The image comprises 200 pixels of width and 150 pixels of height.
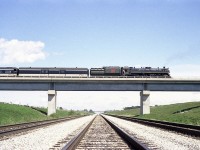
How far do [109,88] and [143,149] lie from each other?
2288 inches

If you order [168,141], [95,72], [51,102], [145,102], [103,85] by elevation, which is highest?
[95,72]

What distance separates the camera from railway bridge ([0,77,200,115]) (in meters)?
67.6

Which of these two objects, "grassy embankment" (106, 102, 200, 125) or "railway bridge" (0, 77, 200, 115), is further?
"railway bridge" (0, 77, 200, 115)

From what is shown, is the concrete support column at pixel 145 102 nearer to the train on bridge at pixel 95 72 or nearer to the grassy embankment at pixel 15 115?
the train on bridge at pixel 95 72

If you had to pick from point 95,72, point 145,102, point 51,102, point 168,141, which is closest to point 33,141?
point 168,141

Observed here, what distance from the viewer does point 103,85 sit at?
6912 centimetres

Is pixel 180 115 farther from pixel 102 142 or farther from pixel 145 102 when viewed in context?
pixel 102 142

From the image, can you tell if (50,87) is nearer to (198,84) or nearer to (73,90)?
(73,90)

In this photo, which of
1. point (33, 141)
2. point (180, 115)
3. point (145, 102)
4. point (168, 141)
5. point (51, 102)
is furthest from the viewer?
point (145, 102)

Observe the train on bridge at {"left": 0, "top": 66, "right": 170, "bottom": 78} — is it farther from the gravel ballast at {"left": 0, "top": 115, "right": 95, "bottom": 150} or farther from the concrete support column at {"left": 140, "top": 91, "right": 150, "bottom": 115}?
the gravel ballast at {"left": 0, "top": 115, "right": 95, "bottom": 150}

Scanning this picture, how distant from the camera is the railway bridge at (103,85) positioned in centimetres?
6762

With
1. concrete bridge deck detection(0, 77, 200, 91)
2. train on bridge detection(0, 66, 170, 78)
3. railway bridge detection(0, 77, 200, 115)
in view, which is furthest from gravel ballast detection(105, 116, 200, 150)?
train on bridge detection(0, 66, 170, 78)

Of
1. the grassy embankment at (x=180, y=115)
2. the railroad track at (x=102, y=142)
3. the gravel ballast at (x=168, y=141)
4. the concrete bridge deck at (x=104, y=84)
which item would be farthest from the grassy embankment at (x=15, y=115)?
the gravel ballast at (x=168, y=141)

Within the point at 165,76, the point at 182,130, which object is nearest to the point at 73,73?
the point at 165,76
